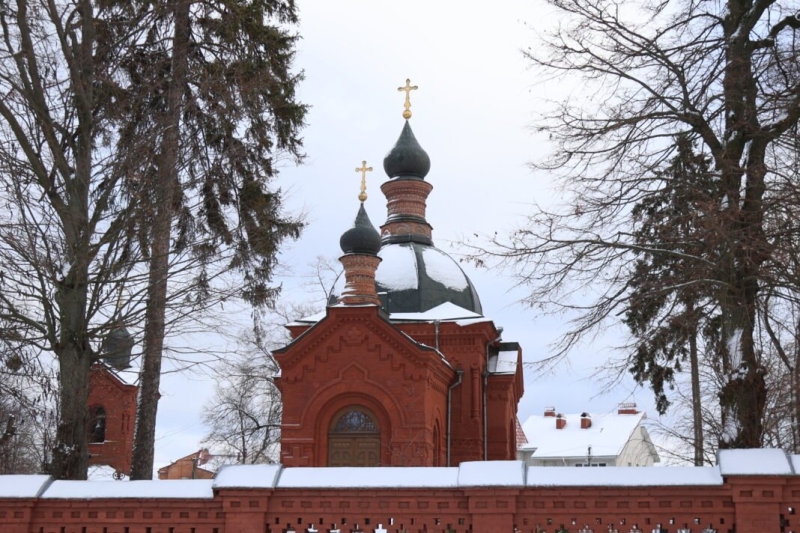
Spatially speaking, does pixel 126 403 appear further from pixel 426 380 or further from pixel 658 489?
pixel 658 489

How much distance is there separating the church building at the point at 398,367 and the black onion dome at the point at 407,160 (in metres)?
0.59

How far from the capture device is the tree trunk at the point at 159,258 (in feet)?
34.4

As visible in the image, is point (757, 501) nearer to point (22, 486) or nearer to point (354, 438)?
point (22, 486)

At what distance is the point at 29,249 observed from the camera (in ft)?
31.4

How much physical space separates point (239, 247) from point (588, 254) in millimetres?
4953

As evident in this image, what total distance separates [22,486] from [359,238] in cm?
1574

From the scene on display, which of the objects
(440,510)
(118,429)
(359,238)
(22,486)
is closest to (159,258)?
(22,486)

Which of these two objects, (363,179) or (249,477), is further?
(363,179)

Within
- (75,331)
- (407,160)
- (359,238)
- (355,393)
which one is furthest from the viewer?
(407,160)

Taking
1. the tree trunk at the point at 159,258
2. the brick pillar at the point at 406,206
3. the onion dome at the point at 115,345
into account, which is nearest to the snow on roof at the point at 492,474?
the tree trunk at the point at 159,258

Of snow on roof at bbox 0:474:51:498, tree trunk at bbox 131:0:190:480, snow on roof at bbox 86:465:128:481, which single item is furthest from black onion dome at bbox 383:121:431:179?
snow on roof at bbox 0:474:51:498

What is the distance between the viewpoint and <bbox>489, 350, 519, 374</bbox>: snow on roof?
83.1ft

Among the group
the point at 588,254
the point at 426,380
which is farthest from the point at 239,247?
the point at 426,380

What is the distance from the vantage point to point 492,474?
22.8 ft
